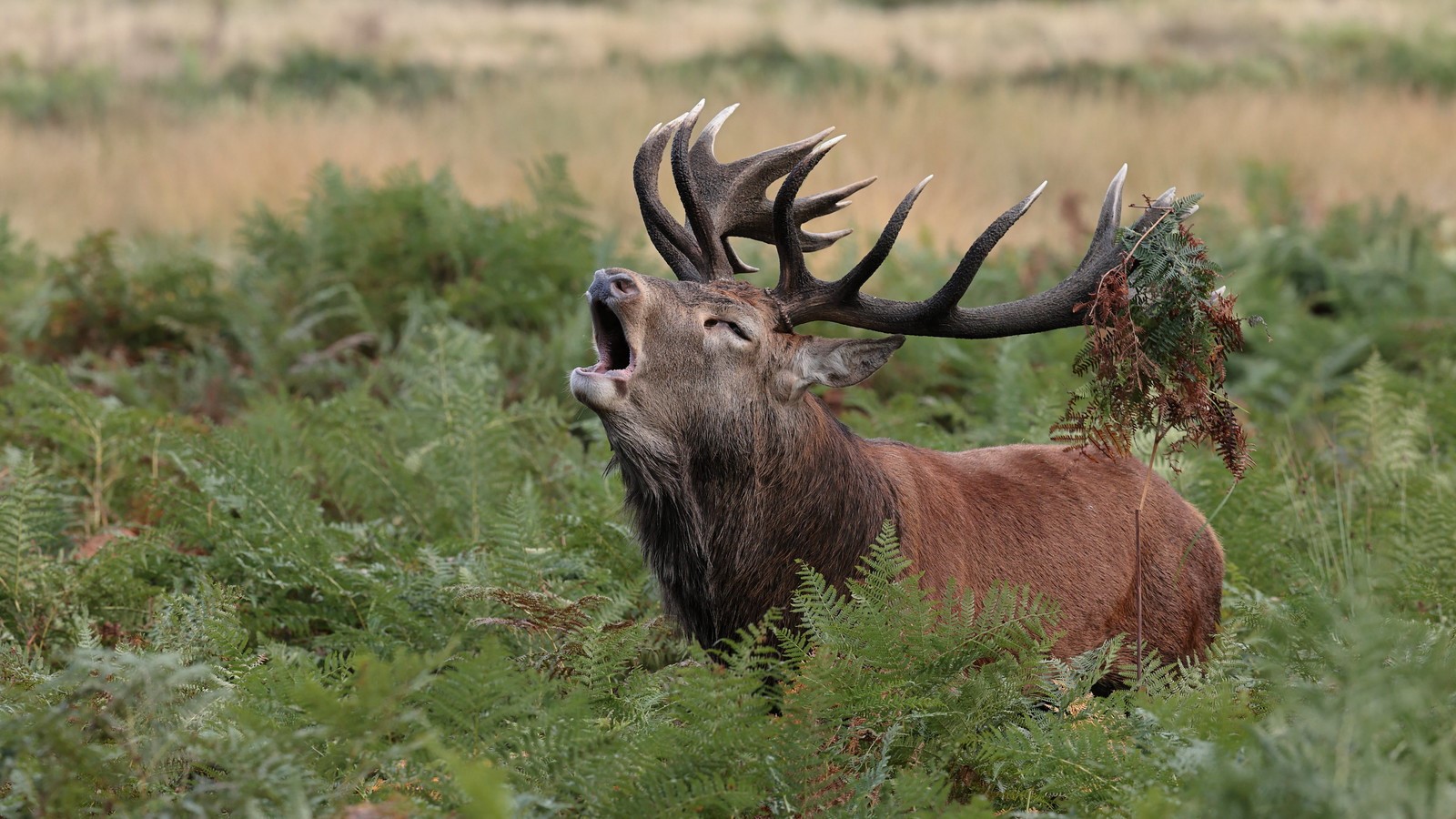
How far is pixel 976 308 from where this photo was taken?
4.57 m

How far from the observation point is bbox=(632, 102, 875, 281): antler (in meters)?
5.00

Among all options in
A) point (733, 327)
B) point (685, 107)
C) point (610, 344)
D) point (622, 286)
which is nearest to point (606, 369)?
point (610, 344)

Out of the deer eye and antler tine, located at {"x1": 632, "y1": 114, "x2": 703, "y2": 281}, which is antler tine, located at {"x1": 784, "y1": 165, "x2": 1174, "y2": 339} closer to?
the deer eye

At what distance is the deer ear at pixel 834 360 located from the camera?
15.3 feet

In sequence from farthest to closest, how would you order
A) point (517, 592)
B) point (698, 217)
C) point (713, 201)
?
1. point (713, 201)
2. point (698, 217)
3. point (517, 592)

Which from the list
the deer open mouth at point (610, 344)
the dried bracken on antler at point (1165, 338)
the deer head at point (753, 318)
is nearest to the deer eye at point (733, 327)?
the deer head at point (753, 318)

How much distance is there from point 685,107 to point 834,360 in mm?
14086

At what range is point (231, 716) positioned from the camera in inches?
136

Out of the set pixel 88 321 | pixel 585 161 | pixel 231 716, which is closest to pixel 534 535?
pixel 231 716

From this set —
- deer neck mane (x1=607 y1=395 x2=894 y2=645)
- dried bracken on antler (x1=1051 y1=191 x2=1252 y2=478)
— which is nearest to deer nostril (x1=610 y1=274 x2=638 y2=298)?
deer neck mane (x1=607 y1=395 x2=894 y2=645)

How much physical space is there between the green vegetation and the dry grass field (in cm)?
302

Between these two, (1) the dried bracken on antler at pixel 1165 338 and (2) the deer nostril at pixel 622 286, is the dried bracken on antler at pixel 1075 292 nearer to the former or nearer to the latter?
(1) the dried bracken on antler at pixel 1165 338

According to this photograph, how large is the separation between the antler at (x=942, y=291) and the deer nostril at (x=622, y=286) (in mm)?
562

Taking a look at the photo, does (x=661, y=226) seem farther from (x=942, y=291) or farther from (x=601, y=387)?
(x=942, y=291)
